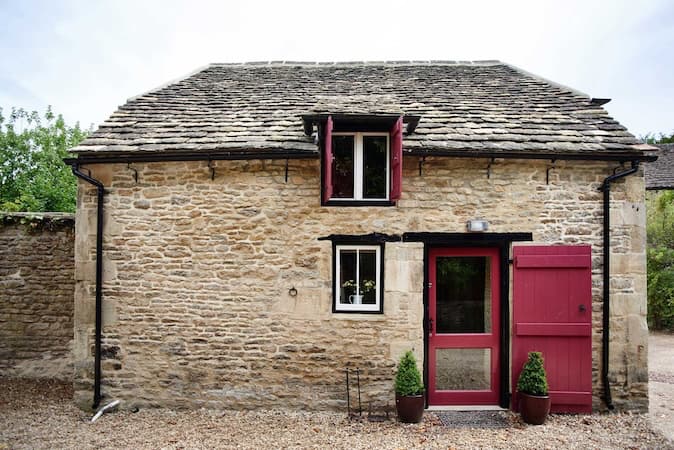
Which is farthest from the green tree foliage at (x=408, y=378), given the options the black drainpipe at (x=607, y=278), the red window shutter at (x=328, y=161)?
the black drainpipe at (x=607, y=278)

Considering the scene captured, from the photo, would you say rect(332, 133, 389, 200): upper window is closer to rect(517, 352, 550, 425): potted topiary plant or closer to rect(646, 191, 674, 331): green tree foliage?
→ rect(517, 352, 550, 425): potted topiary plant

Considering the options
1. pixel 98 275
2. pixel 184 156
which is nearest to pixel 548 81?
pixel 184 156

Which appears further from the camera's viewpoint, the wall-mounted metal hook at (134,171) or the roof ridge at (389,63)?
the roof ridge at (389,63)

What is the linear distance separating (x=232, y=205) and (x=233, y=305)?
1.62 meters

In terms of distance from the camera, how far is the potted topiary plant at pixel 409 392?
5.71 meters

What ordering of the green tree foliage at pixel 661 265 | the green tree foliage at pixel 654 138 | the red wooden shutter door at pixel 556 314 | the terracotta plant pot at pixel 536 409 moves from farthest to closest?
the green tree foliage at pixel 654 138 < the green tree foliage at pixel 661 265 < the red wooden shutter door at pixel 556 314 < the terracotta plant pot at pixel 536 409

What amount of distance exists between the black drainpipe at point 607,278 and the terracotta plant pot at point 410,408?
9.78 ft

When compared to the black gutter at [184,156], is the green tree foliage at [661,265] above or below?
below

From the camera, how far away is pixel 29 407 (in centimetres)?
647

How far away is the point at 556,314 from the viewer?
6160mm

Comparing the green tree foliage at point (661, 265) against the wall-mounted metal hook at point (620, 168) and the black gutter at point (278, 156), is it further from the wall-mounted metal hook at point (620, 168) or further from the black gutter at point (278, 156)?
the black gutter at point (278, 156)

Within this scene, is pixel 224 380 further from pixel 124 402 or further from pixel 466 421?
pixel 466 421

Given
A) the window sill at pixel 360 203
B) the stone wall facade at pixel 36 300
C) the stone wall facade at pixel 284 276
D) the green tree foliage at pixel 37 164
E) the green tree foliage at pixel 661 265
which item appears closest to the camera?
the stone wall facade at pixel 284 276

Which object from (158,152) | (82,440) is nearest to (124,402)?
(82,440)
